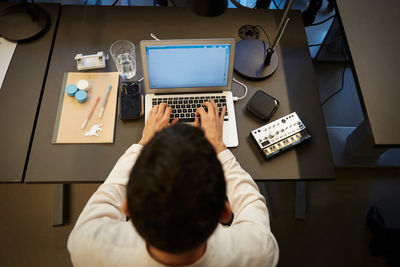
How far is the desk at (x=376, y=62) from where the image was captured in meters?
0.95

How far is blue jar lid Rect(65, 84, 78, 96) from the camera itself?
1114 mm

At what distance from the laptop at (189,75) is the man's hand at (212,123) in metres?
0.03

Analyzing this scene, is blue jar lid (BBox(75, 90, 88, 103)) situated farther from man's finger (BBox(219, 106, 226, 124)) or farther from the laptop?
man's finger (BBox(219, 106, 226, 124))

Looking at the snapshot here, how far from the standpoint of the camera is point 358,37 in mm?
1074

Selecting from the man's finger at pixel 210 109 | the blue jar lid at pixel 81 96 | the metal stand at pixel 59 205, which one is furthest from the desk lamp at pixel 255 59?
the metal stand at pixel 59 205

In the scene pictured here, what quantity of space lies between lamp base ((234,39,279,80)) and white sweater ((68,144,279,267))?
0.47 m

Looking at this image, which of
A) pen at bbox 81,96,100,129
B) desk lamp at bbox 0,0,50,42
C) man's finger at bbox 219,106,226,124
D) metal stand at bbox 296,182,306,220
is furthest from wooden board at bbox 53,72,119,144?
metal stand at bbox 296,182,306,220

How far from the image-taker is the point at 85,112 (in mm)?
1100

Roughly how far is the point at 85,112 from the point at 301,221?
1293 millimetres

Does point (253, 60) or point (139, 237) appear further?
point (253, 60)

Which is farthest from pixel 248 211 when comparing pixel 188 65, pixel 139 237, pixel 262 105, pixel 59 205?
pixel 59 205

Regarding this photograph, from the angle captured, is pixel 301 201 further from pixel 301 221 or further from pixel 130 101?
pixel 130 101

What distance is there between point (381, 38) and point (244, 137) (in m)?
0.62

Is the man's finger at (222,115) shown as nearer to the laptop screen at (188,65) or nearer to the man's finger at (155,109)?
the laptop screen at (188,65)
